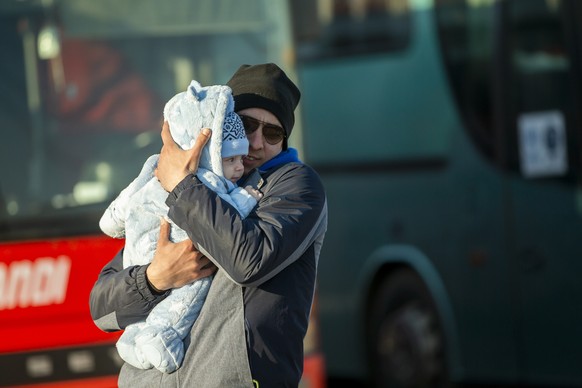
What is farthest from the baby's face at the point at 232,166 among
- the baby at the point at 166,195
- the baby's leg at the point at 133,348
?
the baby's leg at the point at 133,348

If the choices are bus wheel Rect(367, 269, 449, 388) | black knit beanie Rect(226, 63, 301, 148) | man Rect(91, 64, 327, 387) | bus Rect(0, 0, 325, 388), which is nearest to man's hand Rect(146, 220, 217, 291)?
man Rect(91, 64, 327, 387)

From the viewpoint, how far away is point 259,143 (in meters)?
3.29

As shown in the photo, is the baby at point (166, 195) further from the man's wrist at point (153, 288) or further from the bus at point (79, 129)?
the bus at point (79, 129)

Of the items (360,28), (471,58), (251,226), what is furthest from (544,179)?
(251,226)

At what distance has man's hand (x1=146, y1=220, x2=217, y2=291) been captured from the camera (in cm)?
317

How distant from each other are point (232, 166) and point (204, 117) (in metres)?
0.12

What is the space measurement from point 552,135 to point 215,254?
17.9ft

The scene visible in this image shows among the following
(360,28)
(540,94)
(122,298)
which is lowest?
(540,94)

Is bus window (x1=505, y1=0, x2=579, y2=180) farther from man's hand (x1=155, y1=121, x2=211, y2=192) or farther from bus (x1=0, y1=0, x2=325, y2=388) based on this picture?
man's hand (x1=155, y1=121, x2=211, y2=192)

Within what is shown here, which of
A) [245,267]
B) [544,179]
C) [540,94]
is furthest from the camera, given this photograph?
[540,94]

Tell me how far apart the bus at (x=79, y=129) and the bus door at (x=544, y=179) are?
218 centimetres

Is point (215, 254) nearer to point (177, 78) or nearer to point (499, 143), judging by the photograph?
point (177, 78)

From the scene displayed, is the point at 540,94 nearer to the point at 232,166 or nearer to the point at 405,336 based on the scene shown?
the point at 405,336

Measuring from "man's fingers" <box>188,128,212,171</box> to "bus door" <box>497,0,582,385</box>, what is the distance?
5154 mm
